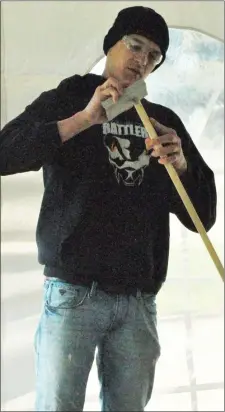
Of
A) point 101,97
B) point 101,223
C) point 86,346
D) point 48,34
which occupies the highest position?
point 48,34

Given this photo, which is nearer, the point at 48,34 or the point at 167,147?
the point at 167,147

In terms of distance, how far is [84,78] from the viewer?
576 millimetres

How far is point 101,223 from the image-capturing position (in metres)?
0.53

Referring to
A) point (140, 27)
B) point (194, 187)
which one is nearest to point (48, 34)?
point (140, 27)

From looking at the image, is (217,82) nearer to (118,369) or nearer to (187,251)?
(187,251)

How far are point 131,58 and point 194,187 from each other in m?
0.13

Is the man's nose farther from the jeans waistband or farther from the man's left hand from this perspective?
the jeans waistband

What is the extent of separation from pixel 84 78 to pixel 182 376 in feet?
1.03

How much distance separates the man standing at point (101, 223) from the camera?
1.69 feet

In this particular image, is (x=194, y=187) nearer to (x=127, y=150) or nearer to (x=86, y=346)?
(x=127, y=150)

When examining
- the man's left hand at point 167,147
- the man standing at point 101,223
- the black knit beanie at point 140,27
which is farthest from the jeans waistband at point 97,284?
the black knit beanie at point 140,27

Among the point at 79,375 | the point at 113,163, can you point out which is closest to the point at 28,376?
the point at 79,375

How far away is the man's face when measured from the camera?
55 centimetres

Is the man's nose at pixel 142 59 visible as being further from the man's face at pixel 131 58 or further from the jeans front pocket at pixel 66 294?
the jeans front pocket at pixel 66 294
